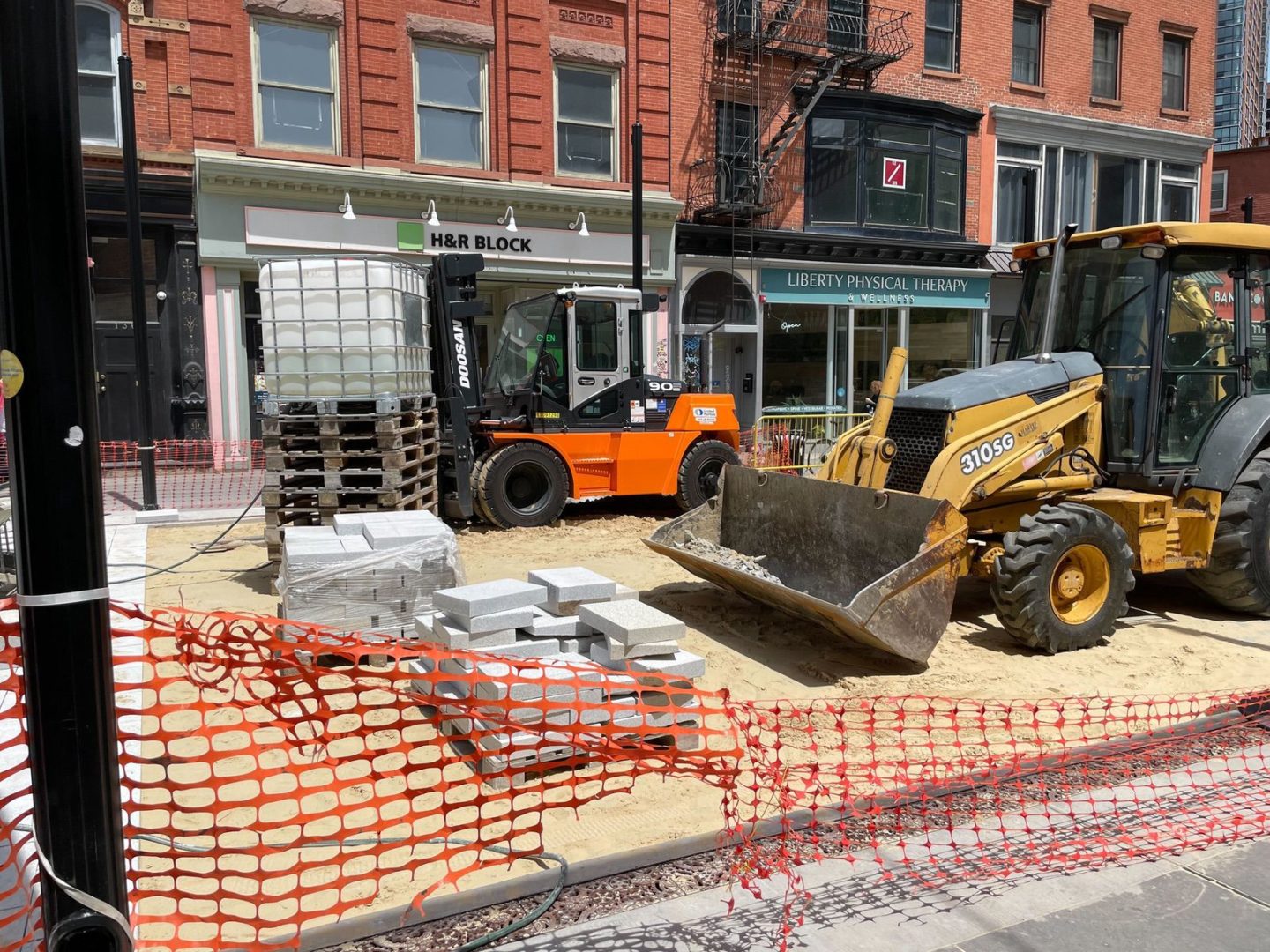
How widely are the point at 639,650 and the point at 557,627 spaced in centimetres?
56

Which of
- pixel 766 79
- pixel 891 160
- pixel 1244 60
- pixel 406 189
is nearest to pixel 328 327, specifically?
pixel 406 189

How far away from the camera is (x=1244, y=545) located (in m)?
7.38

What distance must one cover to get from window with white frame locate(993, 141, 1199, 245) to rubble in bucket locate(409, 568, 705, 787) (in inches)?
801

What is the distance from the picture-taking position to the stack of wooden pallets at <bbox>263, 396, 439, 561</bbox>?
8.53 metres

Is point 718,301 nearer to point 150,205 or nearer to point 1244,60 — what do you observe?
point 150,205

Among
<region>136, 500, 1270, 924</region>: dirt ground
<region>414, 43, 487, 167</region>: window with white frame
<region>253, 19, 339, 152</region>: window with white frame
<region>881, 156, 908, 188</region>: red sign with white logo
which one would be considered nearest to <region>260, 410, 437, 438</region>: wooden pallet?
<region>136, 500, 1270, 924</region>: dirt ground

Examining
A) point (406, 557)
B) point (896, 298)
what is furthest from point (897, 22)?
point (406, 557)

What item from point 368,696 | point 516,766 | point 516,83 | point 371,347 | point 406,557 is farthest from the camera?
point 516,83

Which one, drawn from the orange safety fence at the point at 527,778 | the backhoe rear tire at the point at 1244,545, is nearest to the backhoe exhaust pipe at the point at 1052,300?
the backhoe rear tire at the point at 1244,545

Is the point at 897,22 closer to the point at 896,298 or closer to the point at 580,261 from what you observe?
the point at 896,298

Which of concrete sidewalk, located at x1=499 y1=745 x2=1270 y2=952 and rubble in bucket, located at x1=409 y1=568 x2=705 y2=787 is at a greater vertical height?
rubble in bucket, located at x1=409 y1=568 x2=705 y2=787

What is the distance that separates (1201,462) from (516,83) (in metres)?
14.0

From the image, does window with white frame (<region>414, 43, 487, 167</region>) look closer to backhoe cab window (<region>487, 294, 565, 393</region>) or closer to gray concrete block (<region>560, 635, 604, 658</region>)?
backhoe cab window (<region>487, 294, 565, 393</region>)

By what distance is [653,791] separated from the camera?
15.2ft
